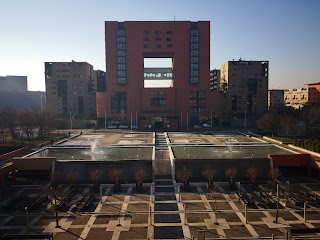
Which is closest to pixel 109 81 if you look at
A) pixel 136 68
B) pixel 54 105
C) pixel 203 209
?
pixel 136 68

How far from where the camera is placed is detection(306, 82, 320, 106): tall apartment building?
117 m

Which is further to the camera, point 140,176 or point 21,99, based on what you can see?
point 21,99

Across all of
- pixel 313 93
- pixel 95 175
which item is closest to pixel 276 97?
pixel 313 93

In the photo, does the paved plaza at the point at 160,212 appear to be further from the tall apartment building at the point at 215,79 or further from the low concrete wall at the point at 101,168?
the tall apartment building at the point at 215,79

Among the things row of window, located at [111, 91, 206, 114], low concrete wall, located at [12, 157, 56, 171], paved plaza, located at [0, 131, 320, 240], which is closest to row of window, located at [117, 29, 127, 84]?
row of window, located at [111, 91, 206, 114]

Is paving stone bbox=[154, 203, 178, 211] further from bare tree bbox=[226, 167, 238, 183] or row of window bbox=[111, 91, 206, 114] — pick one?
row of window bbox=[111, 91, 206, 114]

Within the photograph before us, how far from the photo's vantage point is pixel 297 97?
450 feet

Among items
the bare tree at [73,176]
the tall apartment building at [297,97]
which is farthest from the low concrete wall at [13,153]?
the tall apartment building at [297,97]

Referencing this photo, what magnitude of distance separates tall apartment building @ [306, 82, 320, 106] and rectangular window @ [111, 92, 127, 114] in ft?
270

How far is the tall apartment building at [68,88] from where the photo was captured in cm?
9556

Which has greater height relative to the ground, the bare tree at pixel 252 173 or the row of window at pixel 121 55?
the row of window at pixel 121 55

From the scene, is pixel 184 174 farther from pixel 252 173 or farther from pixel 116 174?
pixel 252 173

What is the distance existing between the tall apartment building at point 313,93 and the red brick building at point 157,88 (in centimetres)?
6261

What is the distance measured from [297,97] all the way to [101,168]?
12916 cm
